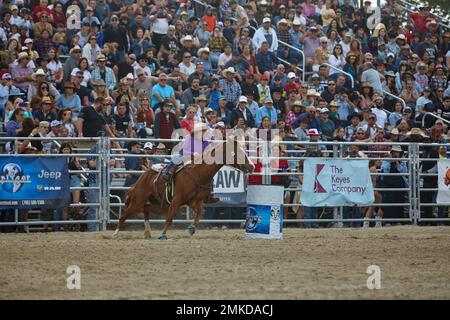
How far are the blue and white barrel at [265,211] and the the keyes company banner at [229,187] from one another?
2.98 meters

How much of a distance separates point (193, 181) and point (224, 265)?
14.3ft

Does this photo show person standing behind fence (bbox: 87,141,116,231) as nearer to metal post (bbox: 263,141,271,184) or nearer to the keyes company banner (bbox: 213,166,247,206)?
the keyes company banner (bbox: 213,166,247,206)

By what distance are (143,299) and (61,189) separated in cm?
913

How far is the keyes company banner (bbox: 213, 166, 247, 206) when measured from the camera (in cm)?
1864

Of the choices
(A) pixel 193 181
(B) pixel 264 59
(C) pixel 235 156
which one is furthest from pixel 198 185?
(B) pixel 264 59

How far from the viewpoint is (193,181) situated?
15.7m

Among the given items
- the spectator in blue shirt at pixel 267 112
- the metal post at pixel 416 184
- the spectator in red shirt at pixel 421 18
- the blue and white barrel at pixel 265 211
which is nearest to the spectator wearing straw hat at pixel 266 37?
the spectator in blue shirt at pixel 267 112

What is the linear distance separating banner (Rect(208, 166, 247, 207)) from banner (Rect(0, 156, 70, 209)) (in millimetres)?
3068

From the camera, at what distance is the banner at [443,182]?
66.5 ft

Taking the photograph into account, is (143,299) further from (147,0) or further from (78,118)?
(147,0)
